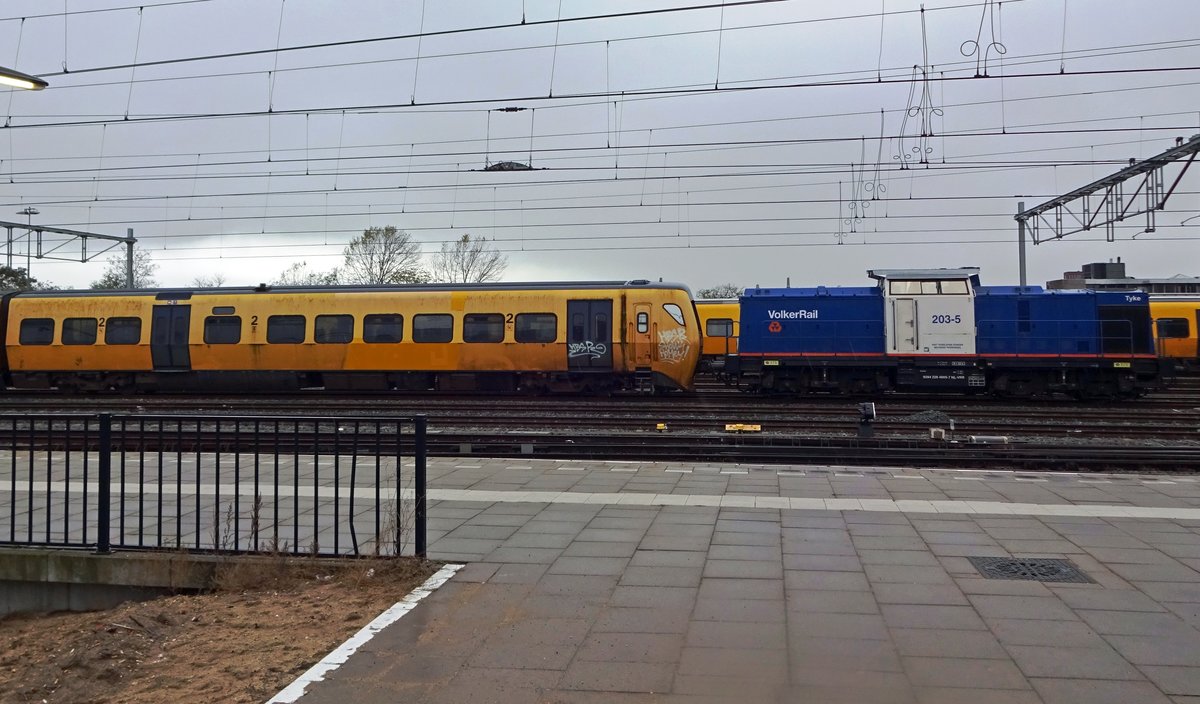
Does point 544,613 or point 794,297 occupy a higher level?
point 794,297

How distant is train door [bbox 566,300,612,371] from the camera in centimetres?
1994

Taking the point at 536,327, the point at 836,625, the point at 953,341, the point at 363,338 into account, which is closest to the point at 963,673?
the point at 836,625

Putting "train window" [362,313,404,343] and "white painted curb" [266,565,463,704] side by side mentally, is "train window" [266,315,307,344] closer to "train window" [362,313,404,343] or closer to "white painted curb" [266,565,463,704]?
"train window" [362,313,404,343]

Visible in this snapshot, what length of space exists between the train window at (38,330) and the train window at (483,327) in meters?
11.4

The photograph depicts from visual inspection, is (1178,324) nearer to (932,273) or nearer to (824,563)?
(932,273)

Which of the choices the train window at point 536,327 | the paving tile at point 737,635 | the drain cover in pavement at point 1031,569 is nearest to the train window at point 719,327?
the train window at point 536,327

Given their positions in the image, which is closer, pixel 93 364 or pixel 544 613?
pixel 544 613

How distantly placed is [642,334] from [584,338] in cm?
142

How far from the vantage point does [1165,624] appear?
468 centimetres

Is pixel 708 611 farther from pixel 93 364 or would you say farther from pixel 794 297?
pixel 93 364

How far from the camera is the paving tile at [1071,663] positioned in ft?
13.1

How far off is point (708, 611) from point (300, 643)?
234 centimetres

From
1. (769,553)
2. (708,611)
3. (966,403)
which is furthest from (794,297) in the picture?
(708,611)

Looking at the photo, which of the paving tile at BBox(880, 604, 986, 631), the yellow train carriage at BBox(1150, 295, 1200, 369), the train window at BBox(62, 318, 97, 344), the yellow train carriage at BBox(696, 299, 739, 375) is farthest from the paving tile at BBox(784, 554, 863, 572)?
the yellow train carriage at BBox(1150, 295, 1200, 369)
